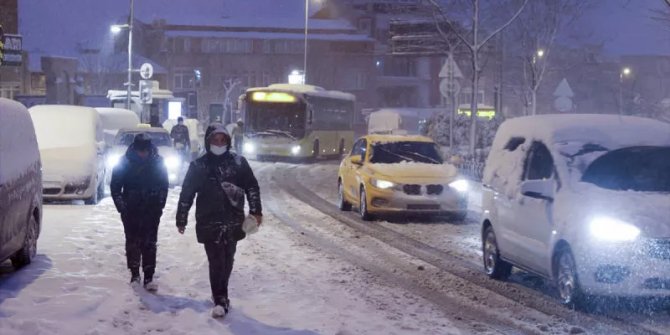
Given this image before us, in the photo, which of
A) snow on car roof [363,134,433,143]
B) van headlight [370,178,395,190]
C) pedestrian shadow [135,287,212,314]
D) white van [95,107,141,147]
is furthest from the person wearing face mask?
white van [95,107,141,147]

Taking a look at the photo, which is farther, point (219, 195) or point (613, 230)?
point (613, 230)

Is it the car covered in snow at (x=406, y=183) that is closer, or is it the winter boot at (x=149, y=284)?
the winter boot at (x=149, y=284)

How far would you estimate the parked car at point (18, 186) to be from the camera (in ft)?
32.3

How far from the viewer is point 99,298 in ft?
30.6

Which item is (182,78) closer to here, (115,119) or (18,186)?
(115,119)

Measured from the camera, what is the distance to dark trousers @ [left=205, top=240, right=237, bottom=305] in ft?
27.9

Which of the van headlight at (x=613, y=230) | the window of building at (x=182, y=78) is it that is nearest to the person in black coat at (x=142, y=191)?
the van headlight at (x=613, y=230)

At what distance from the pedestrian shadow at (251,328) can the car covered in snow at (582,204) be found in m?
2.86

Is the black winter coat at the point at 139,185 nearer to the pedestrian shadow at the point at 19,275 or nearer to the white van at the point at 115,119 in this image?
the pedestrian shadow at the point at 19,275

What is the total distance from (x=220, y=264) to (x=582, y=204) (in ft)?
11.8

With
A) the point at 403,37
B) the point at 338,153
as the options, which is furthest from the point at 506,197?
the point at 338,153

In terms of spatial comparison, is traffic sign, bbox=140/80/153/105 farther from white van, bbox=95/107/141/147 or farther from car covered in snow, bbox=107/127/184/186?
car covered in snow, bbox=107/127/184/186

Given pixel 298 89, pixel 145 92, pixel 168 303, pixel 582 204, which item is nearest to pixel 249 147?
pixel 298 89

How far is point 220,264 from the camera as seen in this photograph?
855cm
